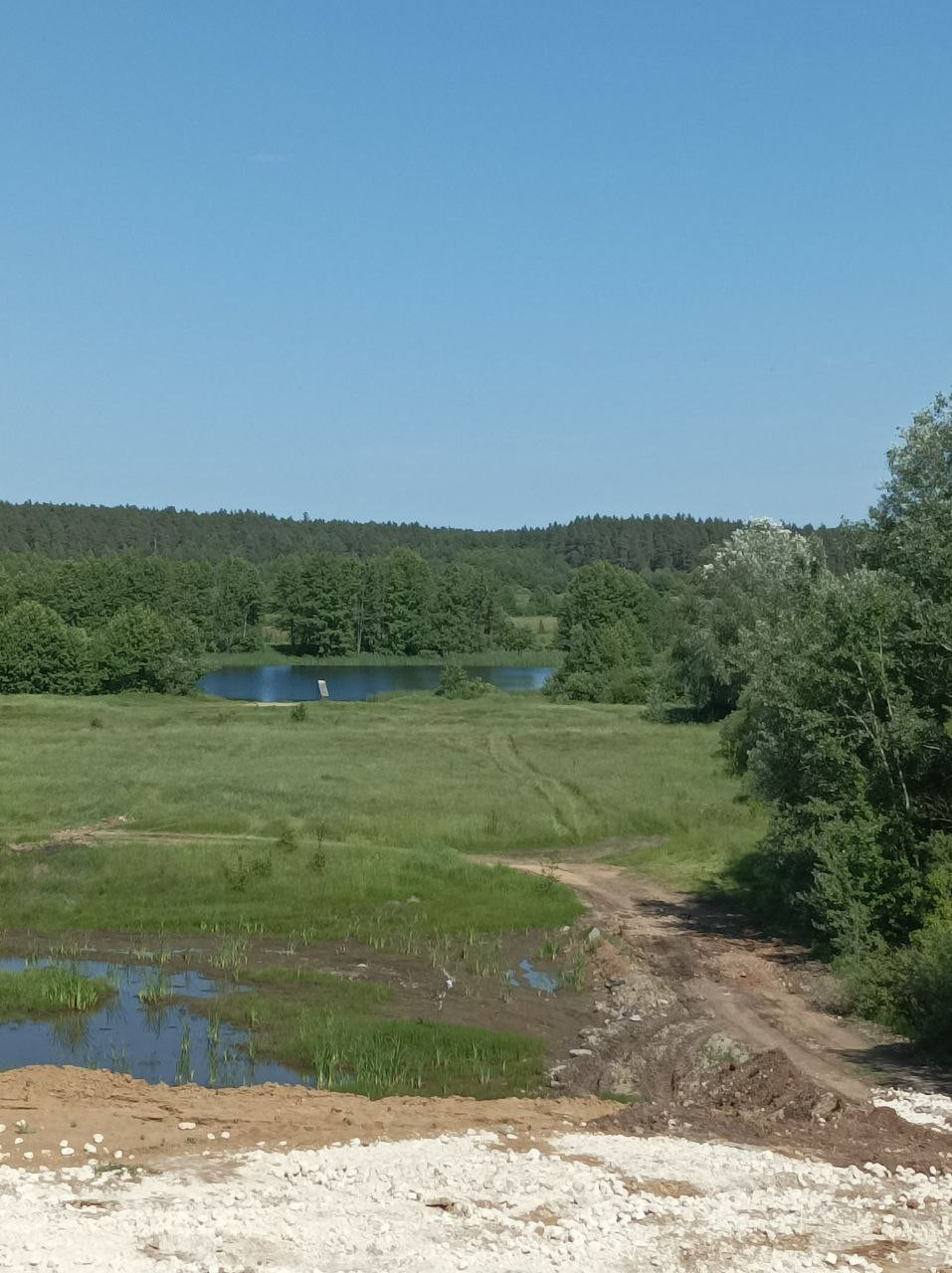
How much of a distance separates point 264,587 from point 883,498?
15489 cm

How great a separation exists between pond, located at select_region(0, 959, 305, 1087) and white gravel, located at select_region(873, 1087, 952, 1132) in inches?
344

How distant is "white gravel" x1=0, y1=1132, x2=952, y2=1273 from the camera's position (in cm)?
1294

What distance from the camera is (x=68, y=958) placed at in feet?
95.5

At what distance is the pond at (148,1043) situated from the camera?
69.4 feet

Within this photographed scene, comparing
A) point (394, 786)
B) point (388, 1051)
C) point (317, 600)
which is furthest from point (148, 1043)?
point (317, 600)

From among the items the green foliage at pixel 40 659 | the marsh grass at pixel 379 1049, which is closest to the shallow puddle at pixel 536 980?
the marsh grass at pixel 379 1049

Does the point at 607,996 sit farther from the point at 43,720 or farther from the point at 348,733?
the point at 43,720

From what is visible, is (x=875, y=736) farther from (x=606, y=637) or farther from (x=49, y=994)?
(x=606, y=637)

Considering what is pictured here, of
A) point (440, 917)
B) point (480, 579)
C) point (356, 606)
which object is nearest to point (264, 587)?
point (356, 606)

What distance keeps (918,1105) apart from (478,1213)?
24.5 ft

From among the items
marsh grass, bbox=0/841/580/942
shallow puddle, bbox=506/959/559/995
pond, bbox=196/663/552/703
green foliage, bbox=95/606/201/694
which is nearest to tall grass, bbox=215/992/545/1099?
shallow puddle, bbox=506/959/559/995

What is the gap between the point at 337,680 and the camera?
144250mm

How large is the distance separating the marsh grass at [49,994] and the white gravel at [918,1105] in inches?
564

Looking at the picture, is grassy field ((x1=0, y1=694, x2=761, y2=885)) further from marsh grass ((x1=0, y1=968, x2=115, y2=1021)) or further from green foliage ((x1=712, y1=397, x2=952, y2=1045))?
green foliage ((x1=712, y1=397, x2=952, y2=1045))
